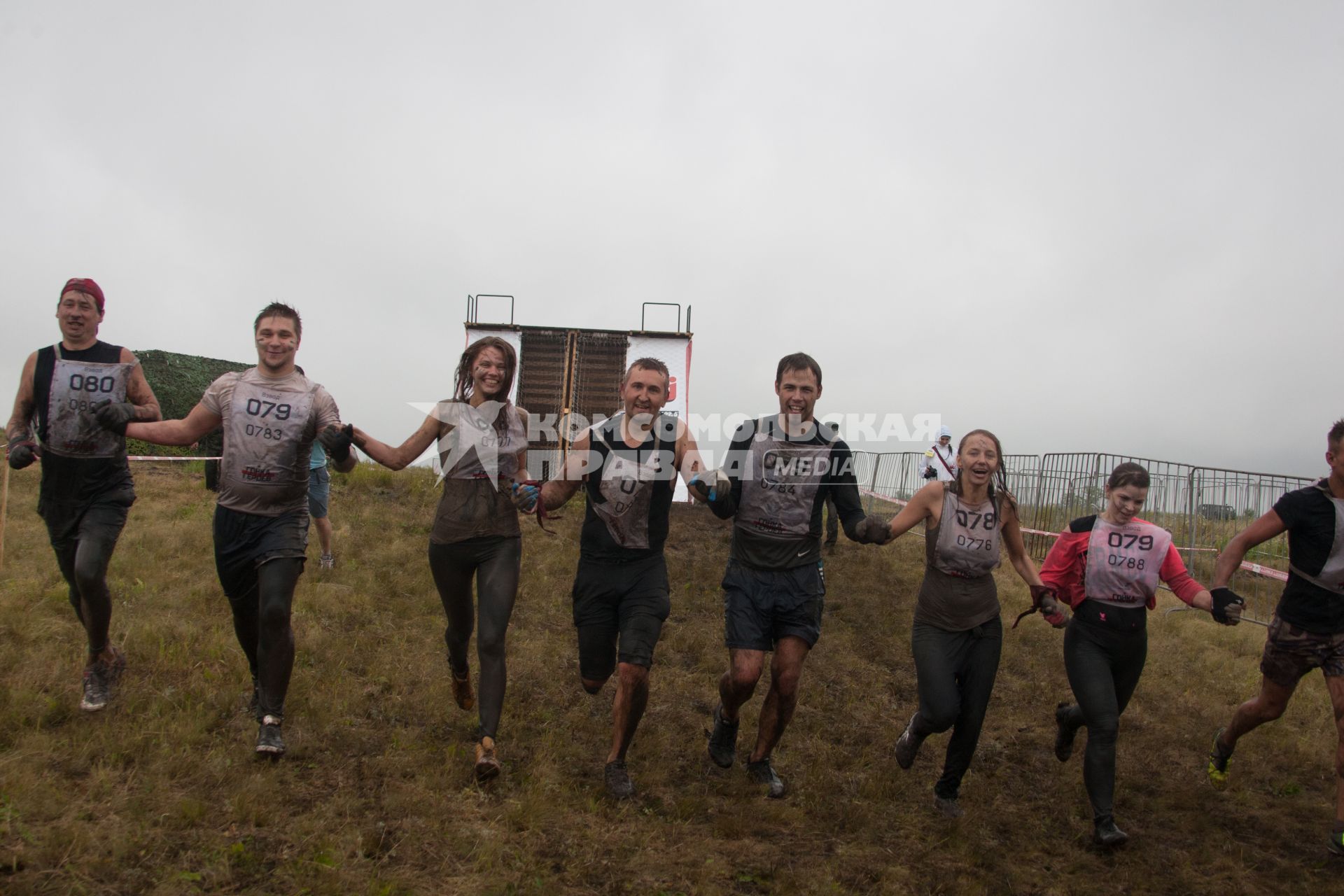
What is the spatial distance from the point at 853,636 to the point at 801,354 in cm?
485

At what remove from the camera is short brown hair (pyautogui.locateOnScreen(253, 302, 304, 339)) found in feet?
14.8

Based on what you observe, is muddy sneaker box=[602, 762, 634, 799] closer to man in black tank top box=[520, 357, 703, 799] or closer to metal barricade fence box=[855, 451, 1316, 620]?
man in black tank top box=[520, 357, 703, 799]

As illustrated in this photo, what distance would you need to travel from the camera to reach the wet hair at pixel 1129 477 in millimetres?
4828

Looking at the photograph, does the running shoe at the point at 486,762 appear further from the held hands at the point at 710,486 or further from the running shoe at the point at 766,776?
the held hands at the point at 710,486

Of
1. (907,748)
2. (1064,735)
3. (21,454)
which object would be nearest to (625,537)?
(907,748)

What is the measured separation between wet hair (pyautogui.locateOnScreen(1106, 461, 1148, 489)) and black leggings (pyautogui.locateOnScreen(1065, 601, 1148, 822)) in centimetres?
71

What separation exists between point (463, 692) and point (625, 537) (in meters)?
1.63

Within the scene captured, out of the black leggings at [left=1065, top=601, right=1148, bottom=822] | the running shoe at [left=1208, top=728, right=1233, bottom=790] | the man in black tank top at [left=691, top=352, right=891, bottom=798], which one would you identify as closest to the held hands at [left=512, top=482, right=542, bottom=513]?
the man in black tank top at [left=691, top=352, right=891, bottom=798]

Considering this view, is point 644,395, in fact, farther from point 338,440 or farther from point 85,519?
point 85,519

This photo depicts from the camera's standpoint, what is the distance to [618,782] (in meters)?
4.61

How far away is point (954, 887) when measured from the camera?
3.93m

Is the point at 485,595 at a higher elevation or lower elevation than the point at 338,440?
lower

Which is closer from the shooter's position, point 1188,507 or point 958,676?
Result: point 958,676

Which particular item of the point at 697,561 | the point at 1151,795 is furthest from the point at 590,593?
the point at 697,561
